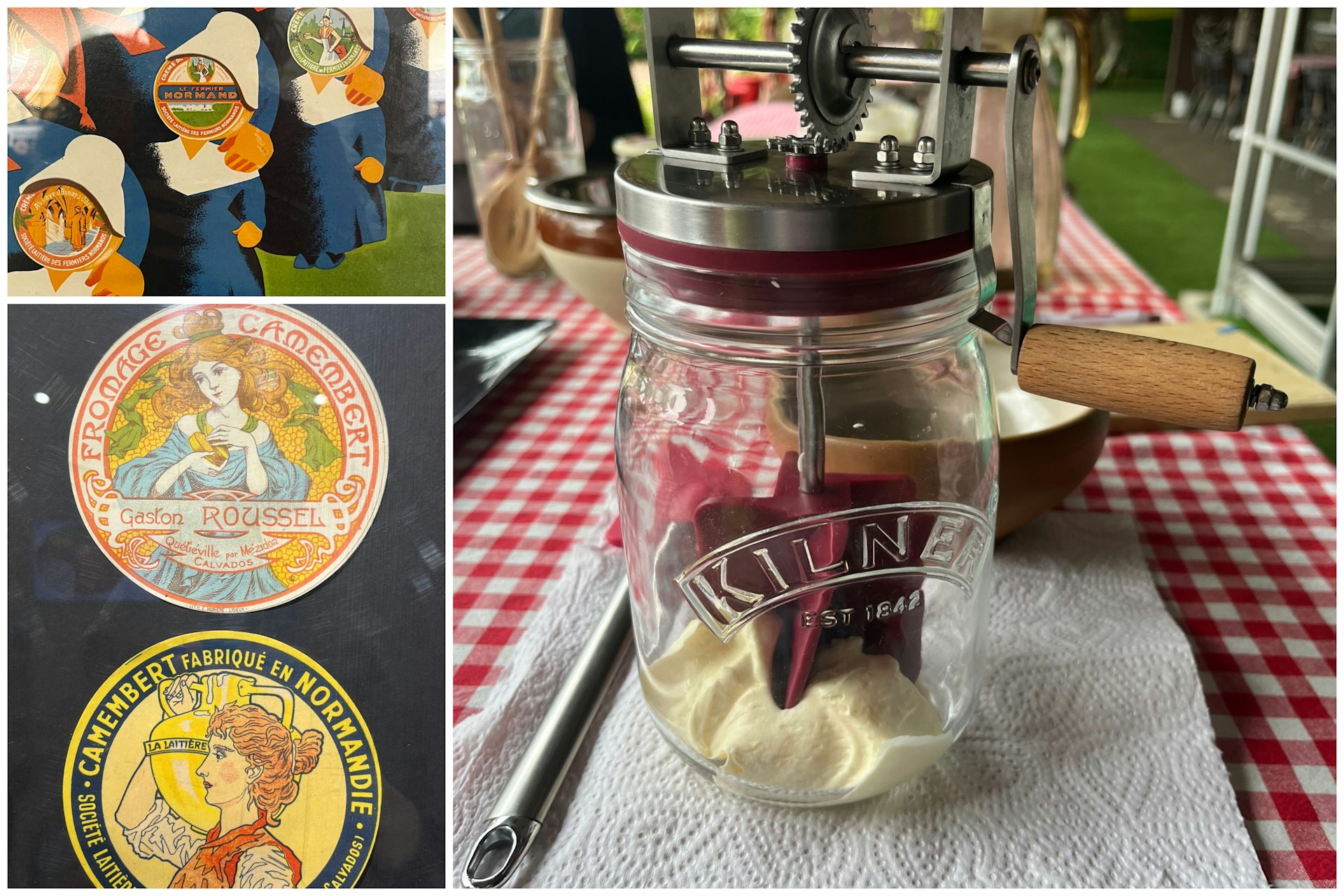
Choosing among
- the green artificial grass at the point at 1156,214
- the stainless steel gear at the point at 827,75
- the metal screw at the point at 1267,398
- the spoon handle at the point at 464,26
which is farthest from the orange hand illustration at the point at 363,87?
the green artificial grass at the point at 1156,214

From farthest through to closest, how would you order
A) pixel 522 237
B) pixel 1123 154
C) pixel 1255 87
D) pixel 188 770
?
1. pixel 1123 154
2. pixel 1255 87
3. pixel 522 237
4. pixel 188 770

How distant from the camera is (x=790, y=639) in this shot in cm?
28

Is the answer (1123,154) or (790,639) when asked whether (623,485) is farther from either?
(1123,154)

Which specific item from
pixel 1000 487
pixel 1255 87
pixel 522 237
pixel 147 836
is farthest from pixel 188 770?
pixel 1255 87

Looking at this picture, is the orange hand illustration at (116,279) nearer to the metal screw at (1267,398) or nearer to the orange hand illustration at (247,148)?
the orange hand illustration at (247,148)

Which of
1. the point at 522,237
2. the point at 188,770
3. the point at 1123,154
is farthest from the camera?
the point at 1123,154

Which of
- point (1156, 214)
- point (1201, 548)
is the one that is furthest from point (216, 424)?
point (1156, 214)

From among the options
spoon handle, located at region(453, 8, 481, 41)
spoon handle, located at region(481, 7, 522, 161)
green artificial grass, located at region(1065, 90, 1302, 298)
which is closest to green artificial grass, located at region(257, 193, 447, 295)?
spoon handle, located at region(481, 7, 522, 161)

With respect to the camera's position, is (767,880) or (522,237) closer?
(767,880)

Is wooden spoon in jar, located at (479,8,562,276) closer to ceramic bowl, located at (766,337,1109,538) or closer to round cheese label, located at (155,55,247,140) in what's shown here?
ceramic bowl, located at (766,337,1109,538)

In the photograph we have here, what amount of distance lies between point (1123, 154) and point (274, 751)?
2628 millimetres

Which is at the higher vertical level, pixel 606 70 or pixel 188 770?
pixel 606 70

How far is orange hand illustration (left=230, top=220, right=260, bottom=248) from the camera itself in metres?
0.26

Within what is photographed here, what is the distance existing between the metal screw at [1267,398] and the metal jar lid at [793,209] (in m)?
0.07
